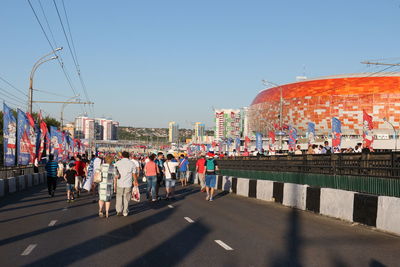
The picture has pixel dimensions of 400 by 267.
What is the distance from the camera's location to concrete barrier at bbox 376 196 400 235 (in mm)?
11891

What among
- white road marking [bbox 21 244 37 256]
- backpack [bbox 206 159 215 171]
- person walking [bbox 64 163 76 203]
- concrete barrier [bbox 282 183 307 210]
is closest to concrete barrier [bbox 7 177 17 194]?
person walking [bbox 64 163 76 203]

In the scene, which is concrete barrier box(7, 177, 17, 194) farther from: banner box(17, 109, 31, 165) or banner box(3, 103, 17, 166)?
banner box(17, 109, 31, 165)

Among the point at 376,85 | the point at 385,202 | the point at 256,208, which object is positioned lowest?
the point at 256,208

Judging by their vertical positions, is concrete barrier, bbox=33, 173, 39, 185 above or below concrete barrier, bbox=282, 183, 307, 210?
below

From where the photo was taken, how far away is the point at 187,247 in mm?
9906

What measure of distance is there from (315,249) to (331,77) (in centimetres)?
14590

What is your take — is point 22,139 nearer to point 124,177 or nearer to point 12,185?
point 12,185

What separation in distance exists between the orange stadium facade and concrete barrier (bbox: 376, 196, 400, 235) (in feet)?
401

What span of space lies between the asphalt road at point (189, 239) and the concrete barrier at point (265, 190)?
4.19m

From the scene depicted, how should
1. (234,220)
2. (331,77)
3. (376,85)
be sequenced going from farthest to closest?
1. (331,77)
2. (376,85)
3. (234,220)

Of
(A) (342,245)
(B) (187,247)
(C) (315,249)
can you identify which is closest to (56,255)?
(B) (187,247)

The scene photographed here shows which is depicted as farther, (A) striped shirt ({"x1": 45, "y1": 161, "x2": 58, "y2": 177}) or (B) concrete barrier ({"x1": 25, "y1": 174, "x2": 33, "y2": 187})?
(B) concrete barrier ({"x1": 25, "y1": 174, "x2": 33, "y2": 187})

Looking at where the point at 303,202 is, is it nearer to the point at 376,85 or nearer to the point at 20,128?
the point at 20,128

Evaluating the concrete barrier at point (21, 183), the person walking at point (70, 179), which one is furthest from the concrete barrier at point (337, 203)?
the concrete barrier at point (21, 183)
